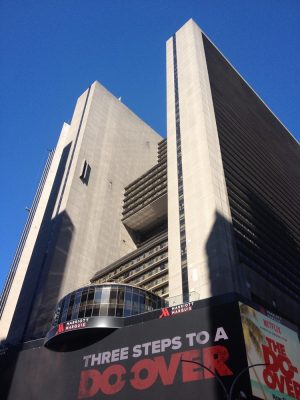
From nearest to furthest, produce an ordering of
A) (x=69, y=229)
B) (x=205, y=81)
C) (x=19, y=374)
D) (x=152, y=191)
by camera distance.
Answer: (x=19, y=374), (x=69, y=229), (x=205, y=81), (x=152, y=191)

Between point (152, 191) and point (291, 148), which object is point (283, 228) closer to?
point (152, 191)

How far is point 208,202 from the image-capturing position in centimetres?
7594

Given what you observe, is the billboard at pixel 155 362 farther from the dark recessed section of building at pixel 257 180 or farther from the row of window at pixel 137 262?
the row of window at pixel 137 262

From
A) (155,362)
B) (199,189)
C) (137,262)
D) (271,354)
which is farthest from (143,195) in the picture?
(271,354)

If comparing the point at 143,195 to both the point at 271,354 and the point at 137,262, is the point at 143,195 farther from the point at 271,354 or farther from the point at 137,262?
the point at 271,354

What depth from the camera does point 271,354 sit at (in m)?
50.1

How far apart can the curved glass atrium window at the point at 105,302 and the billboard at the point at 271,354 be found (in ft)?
62.8

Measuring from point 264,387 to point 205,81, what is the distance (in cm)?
8488

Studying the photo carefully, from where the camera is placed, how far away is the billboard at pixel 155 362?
45.4 m

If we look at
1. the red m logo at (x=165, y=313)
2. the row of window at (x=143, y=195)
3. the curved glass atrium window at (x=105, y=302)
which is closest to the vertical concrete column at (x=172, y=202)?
the red m logo at (x=165, y=313)

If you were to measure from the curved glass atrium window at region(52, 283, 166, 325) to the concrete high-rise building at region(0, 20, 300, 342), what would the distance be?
568 centimetres

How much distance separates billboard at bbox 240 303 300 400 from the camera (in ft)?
149

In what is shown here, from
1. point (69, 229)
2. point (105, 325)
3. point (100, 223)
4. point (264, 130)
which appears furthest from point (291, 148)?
point (105, 325)

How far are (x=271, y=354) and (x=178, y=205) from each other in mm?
39802
